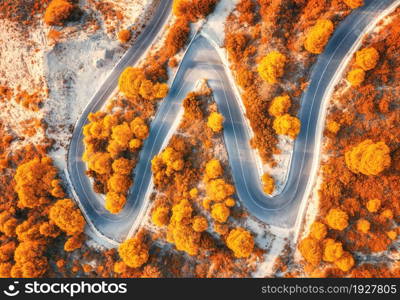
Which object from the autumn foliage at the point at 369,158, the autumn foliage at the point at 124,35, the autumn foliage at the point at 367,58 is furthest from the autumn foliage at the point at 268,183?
the autumn foliage at the point at 124,35

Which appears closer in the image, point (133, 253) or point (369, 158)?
point (369, 158)

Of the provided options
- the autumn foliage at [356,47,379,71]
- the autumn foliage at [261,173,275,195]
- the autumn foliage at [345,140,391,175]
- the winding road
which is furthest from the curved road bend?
the autumn foliage at [345,140,391,175]

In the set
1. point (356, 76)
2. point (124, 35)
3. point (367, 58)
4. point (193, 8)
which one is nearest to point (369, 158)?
point (356, 76)

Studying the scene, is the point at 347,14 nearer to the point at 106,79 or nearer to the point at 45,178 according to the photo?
the point at 106,79

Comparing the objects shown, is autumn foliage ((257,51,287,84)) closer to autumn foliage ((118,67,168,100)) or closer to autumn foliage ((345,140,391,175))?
autumn foliage ((118,67,168,100))

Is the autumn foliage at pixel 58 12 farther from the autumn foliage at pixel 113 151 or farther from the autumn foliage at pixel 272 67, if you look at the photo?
the autumn foliage at pixel 272 67

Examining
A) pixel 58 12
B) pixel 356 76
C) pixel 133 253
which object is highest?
pixel 356 76

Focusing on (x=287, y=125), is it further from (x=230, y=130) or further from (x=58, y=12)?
(x=58, y=12)
